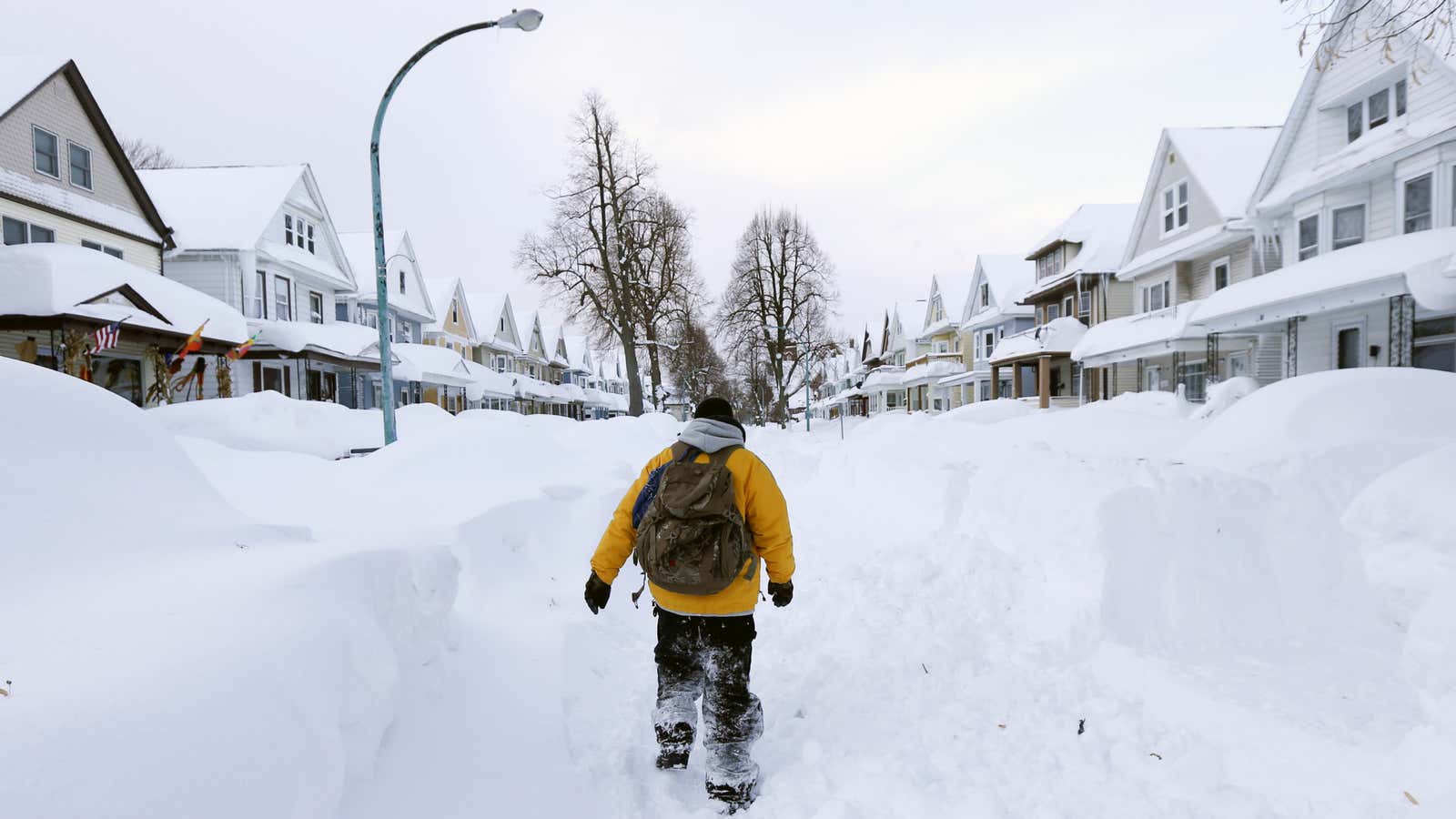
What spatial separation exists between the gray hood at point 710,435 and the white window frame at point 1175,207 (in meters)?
23.2

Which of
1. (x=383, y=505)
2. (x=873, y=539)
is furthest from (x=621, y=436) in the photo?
(x=383, y=505)

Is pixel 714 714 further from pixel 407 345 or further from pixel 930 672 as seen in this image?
pixel 407 345

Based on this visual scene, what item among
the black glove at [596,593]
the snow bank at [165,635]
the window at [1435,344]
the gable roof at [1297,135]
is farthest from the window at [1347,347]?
the snow bank at [165,635]

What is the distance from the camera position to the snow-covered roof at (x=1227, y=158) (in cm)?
1930

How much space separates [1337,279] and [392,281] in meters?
34.0

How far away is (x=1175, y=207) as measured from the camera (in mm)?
21562

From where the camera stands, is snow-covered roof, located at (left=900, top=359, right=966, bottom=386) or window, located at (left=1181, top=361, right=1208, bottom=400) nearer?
window, located at (left=1181, top=361, right=1208, bottom=400)

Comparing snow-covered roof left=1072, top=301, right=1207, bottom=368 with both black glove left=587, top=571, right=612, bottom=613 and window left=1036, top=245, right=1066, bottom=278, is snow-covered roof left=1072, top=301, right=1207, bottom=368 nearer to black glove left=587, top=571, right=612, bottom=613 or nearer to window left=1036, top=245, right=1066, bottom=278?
window left=1036, top=245, right=1066, bottom=278

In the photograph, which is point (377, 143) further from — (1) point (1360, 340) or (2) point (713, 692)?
(1) point (1360, 340)

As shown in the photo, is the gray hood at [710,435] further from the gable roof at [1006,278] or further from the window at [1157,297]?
the gable roof at [1006,278]

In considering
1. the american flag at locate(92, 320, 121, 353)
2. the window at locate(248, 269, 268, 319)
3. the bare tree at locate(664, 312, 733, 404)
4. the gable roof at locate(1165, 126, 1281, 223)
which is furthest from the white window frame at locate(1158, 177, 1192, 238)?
the window at locate(248, 269, 268, 319)

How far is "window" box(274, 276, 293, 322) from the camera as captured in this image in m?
22.4

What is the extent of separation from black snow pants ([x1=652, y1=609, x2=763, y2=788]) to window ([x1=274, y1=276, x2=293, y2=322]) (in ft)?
79.8

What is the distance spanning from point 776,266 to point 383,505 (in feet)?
120
